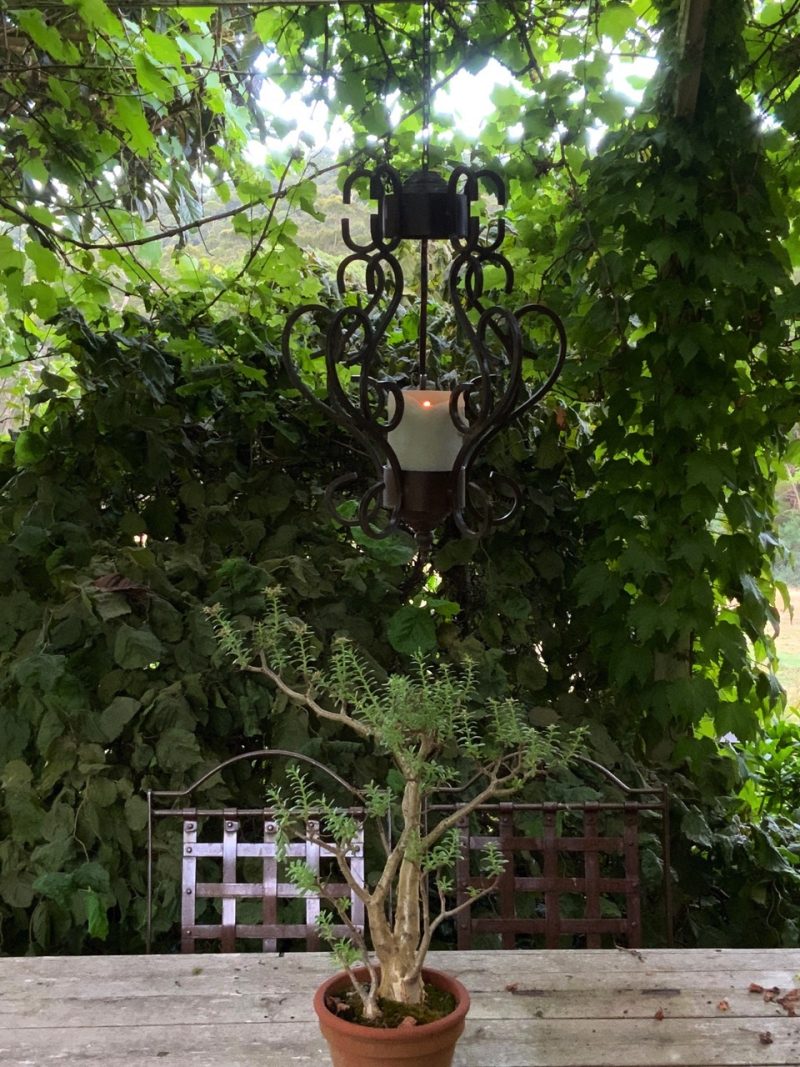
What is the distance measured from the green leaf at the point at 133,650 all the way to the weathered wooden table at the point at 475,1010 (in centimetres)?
65

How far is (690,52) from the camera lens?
68.4 inches

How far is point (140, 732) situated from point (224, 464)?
0.79 metres

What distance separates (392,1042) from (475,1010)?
38cm

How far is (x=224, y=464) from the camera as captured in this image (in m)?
2.43

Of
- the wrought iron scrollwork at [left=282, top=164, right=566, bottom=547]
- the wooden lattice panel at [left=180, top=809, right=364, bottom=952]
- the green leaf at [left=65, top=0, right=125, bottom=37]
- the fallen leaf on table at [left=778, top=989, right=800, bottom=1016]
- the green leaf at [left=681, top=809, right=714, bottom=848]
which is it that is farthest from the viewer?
the green leaf at [left=681, top=809, right=714, bottom=848]

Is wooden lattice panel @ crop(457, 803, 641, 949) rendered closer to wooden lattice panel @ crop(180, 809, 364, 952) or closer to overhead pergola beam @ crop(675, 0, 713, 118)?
wooden lattice panel @ crop(180, 809, 364, 952)

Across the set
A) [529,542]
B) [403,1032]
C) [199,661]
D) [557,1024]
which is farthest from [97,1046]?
[529,542]

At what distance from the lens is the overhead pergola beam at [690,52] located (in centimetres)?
168

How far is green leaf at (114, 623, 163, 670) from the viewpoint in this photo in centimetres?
191

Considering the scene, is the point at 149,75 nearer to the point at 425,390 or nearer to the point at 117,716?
the point at 425,390

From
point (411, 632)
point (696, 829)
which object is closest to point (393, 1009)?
point (411, 632)

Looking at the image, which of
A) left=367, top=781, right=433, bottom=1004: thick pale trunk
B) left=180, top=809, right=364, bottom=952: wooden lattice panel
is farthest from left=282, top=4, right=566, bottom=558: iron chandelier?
left=180, top=809, right=364, bottom=952: wooden lattice panel

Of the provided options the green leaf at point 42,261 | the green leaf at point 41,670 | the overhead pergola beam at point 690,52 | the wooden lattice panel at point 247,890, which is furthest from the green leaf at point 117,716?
the overhead pergola beam at point 690,52

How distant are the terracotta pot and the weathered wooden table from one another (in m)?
0.21
